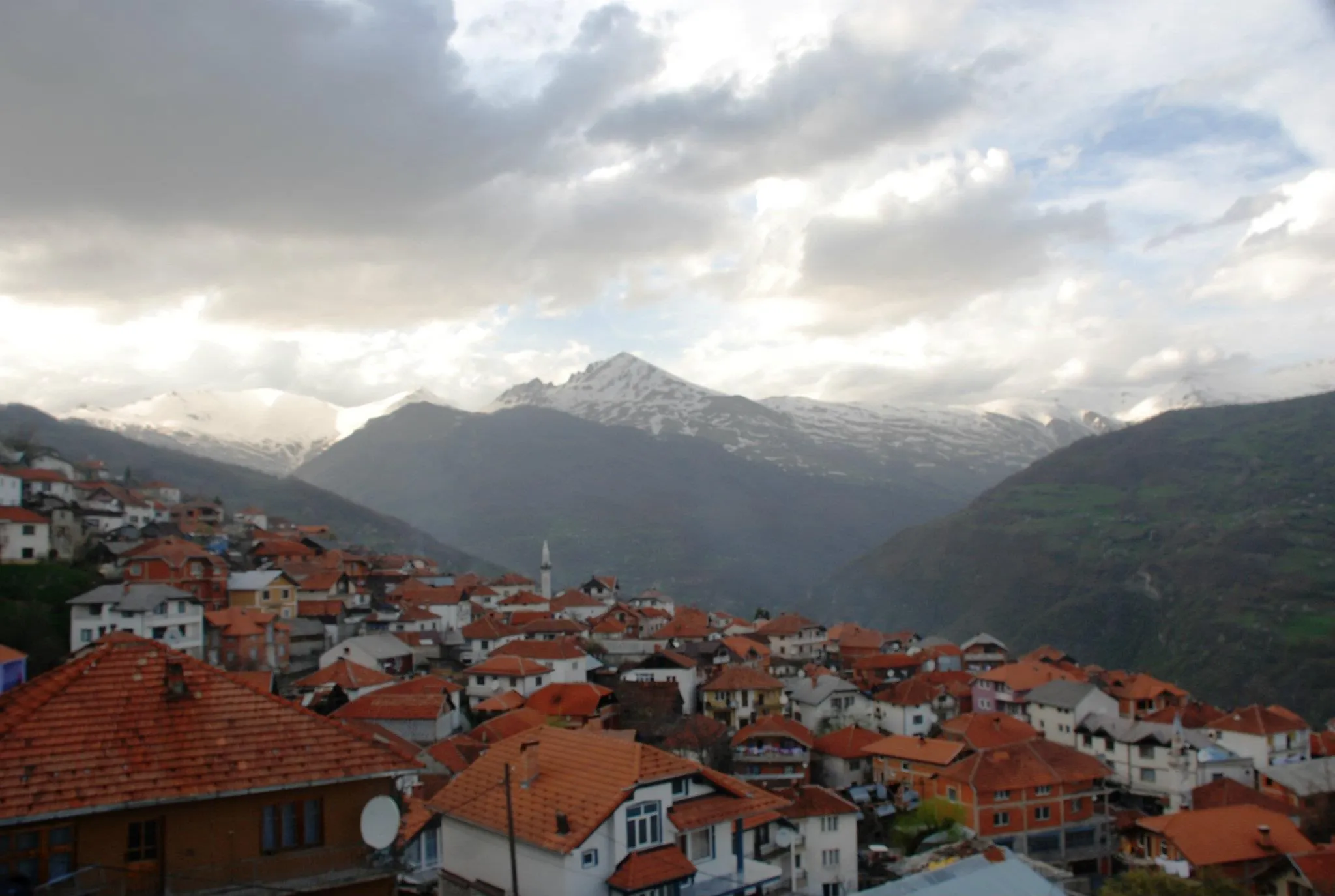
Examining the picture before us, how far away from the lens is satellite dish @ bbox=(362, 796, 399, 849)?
855 centimetres

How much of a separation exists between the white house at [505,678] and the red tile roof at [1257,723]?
3323cm

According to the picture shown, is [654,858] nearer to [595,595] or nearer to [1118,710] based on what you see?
[1118,710]

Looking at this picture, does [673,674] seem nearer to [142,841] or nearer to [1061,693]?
[1061,693]

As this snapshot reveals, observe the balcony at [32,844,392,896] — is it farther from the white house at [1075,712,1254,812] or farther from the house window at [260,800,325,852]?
the white house at [1075,712,1254,812]

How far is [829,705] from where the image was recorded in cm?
5006

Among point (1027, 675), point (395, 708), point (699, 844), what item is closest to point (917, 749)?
point (1027, 675)

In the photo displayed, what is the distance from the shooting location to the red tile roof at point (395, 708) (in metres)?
34.8

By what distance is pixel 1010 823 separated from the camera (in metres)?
37.1

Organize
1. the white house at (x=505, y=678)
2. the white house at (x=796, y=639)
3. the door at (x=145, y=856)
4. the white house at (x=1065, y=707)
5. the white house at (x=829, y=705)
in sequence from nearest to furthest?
the door at (x=145, y=856), the white house at (x=505, y=678), the white house at (x=829, y=705), the white house at (x=1065, y=707), the white house at (x=796, y=639)

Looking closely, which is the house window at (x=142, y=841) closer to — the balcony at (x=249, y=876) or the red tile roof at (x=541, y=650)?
the balcony at (x=249, y=876)

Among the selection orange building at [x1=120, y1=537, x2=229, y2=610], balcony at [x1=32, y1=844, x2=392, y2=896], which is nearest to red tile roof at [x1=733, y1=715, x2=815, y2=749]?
orange building at [x1=120, y1=537, x2=229, y2=610]

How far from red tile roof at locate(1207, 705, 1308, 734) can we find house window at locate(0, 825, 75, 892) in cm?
5130

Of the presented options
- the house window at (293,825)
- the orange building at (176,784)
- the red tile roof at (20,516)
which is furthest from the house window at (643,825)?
the red tile roof at (20,516)

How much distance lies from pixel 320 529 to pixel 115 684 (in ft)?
239
